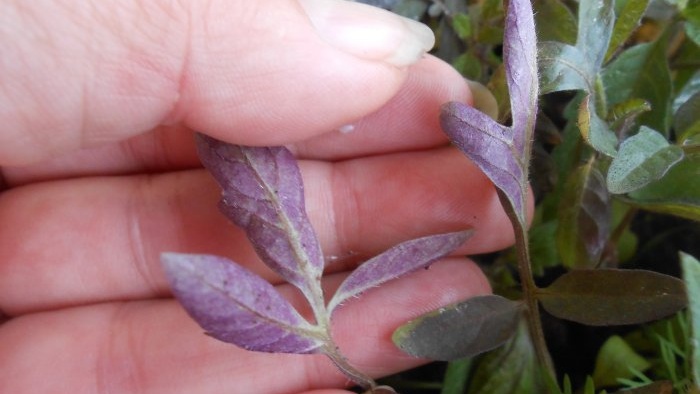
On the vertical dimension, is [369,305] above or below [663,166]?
below

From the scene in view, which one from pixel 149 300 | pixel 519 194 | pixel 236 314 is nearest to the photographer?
pixel 236 314

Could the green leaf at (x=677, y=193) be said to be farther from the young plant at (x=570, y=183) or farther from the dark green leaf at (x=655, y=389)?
the dark green leaf at (x=655, y=389)

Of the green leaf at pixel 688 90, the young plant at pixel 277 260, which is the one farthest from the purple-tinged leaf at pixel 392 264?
the green leaf at pixel 688 90

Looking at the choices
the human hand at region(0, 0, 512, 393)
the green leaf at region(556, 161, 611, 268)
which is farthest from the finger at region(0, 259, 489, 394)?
the green leaf at region(556, 161, 611, 268)

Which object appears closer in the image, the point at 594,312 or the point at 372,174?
the point at 594,312

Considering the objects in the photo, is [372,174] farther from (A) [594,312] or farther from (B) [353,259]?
(A) [594,312]

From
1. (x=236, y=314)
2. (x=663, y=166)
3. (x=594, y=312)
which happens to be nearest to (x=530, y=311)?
(x=594, y=312)

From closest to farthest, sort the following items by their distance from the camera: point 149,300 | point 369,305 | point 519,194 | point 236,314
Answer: point 236,314
point 519,194
point 369,305
point 149,300
